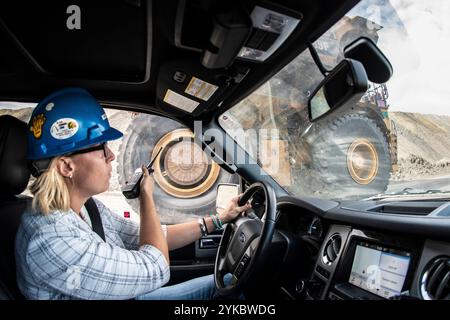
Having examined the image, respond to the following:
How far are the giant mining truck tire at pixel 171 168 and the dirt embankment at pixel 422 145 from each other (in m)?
1.45

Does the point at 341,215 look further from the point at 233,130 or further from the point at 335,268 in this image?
the point at 233,130

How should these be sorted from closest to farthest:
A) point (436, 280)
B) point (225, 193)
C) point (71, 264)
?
point (436, 280), point (71, 264), point (225, 193)

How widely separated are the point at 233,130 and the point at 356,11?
1.43 metres

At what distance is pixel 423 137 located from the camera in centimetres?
207

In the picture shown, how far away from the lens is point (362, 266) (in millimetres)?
1487

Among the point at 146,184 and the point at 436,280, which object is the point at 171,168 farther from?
the point at 436,280

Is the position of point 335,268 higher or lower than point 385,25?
lower

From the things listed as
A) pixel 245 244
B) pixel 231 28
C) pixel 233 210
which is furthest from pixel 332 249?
pixel 231 28

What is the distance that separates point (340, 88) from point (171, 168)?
1.99 metres

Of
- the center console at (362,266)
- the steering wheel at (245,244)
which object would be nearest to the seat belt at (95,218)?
the steering wheel at (245,244)

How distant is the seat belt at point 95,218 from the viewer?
5.70 feet

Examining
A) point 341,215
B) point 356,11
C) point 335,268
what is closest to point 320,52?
point 356,11

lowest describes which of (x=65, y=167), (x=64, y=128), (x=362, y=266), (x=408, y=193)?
(x=362, y=266)

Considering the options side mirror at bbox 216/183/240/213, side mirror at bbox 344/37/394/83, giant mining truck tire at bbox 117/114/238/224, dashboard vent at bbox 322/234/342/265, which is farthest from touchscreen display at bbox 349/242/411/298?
giant mining truck tire at bbox 117/114/238/224
